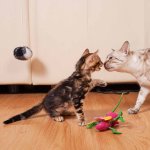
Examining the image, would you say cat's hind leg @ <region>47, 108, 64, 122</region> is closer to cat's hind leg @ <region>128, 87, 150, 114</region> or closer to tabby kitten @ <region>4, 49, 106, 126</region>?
tabby kitten @ <region>4, 49, 106, 126</region>

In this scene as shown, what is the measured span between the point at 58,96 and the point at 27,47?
2.05 feet

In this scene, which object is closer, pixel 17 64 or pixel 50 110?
pixel 50 110

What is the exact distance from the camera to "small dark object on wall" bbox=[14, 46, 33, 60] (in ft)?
6.29

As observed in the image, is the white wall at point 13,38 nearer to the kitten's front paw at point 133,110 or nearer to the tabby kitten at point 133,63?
the tabby kitten at point 133,63

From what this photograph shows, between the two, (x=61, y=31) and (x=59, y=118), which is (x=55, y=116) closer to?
(x=59, y=118)

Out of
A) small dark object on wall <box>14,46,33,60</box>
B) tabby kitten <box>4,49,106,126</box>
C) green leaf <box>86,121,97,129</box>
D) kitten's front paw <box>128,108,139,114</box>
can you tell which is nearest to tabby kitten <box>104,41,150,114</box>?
kitten's front paw <box>128,108,139,114</box>

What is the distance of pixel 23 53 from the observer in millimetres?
1925

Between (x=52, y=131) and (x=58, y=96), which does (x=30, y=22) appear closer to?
(x=58, y=96)

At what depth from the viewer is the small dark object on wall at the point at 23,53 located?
192cm

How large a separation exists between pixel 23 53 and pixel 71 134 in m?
0.85

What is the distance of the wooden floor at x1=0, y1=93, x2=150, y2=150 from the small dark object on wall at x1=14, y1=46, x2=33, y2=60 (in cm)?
38

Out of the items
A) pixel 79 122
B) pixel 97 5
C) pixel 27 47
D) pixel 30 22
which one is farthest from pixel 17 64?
pixel 79 122

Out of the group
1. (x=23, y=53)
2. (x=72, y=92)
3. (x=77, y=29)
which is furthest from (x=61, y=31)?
(x=72, y=92)

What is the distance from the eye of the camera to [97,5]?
1.99 meters
